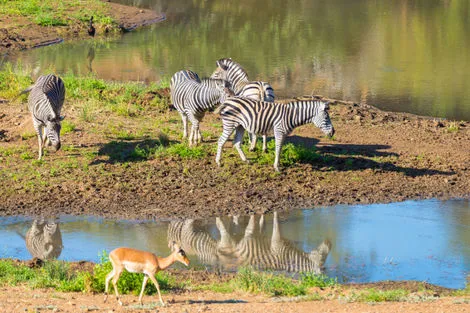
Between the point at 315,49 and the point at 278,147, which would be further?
the point at 315,49

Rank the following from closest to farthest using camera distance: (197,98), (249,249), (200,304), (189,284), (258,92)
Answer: (200,304), (189,284), (249,249), (197,98), (258,92)

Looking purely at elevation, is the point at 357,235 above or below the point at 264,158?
below

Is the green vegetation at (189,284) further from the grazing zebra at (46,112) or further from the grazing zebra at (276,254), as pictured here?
the grazing zebra at (46,112)

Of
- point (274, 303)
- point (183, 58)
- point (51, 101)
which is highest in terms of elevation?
point (183, 58)

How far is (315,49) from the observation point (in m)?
31.8

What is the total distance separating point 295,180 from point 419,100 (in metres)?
8.83

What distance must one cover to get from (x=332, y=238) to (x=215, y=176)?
308 centimetres

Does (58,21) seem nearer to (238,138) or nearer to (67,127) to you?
(67,127)

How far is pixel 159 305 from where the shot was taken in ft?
30.7

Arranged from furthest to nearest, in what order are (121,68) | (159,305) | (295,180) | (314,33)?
(314,33)
(121,68)
(295,180)
(159,305)

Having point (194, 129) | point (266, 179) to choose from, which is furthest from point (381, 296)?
point (194, 129)

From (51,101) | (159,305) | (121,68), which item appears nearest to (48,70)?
(121,68)

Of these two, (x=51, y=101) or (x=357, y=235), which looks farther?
(x=51, y=101)

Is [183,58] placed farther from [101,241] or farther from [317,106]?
[101,241]
